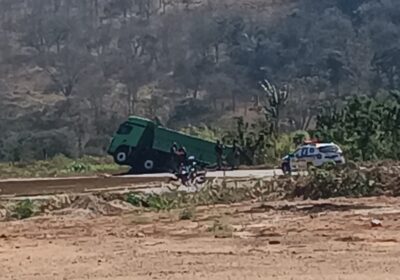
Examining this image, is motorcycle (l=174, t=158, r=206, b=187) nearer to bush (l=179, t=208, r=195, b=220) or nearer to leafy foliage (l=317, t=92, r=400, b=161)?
bush (l=179, t=208, r=195, b=220)

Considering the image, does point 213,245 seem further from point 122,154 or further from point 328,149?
point 122,154

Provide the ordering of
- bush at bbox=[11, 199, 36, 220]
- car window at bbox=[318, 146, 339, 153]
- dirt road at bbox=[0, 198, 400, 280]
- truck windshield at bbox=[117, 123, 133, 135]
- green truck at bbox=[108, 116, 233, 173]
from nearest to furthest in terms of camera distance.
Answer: dirt road at bbox=[0, 198, 400, 280], bush at bbox=[11, 199, 36, 220], car window at bbox=[318, 146, 339, 153], green truck at bbox=[108, 116, 233, 173], truck windshield at bbox=[117, 123, 133, 135]

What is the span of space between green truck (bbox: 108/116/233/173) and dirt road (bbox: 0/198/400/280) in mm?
29262

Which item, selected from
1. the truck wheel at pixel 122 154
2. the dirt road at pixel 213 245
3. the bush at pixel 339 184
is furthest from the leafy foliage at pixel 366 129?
the dirt road at pixel 213 245

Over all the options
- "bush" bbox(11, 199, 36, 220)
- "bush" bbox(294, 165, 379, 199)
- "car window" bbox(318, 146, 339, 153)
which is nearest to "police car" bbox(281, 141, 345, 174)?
"car window" bbox(318, 146, 339, 153)

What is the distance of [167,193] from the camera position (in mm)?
28016

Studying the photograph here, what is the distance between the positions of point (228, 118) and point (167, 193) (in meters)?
58.0

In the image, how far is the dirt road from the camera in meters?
13.1

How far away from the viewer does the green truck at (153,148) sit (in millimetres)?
52688

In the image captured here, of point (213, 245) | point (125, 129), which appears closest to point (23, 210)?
point (213, 245)

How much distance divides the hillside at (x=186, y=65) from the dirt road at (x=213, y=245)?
52437mm

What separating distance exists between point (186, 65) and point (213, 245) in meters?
84.1

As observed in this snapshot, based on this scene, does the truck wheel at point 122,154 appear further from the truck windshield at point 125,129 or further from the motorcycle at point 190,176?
the motorcycle at point 190,176

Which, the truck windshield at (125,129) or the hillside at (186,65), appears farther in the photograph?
the hillside at (186,65)
